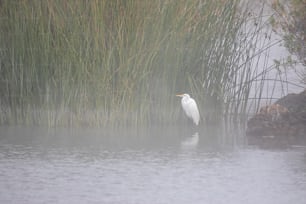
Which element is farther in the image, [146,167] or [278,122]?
[278,122]

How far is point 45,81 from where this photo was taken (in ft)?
28.2

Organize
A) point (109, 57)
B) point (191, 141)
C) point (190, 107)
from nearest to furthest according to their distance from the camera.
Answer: point (191, 141) < point (109, 57) < point (190, 107)

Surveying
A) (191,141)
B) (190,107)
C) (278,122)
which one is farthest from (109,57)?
(278,122)

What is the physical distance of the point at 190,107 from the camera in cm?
864

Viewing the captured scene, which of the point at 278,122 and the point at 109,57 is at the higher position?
the point at 109,57

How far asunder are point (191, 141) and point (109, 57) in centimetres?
121

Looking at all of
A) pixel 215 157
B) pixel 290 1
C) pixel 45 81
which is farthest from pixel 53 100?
pixel 290 1

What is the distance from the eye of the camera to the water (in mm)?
5660

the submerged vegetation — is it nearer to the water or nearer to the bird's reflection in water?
the water

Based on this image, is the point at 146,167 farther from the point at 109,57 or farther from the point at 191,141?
the point at 109,57

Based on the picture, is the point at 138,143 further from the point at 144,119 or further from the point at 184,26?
the point at 184,26

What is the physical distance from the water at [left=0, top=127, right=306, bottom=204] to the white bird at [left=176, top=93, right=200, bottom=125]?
19 centimetres

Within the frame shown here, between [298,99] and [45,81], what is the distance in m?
2.77

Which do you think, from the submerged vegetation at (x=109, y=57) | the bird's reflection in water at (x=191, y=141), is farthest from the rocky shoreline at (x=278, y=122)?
the submerged vegetation at (x=109, y=57)
